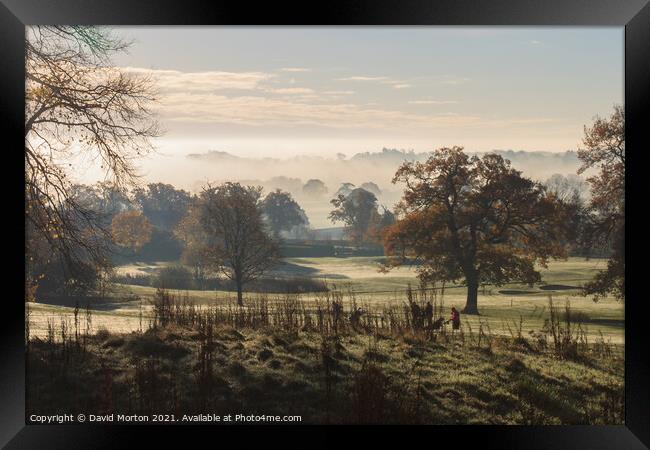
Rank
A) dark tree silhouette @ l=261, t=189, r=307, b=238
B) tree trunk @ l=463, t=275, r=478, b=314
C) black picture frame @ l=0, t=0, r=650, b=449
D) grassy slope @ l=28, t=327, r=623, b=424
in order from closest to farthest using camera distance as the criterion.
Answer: black picture frame @ l=0, t=0, r=650, b=449
grassy slope @ l=28, t=327, r=623, b=424
dark tree silhouette @ l=261, t=189, r=307, b=238
tree trunk @ l=463, t=275, r=478, b=314

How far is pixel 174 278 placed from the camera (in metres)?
8.60

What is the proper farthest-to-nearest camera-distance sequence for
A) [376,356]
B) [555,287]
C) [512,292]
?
[555,287] < [512,292] < [376,356]

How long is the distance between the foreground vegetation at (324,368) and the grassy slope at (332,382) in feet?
0.04

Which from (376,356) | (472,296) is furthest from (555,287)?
(376,356)

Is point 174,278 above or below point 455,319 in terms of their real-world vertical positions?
above

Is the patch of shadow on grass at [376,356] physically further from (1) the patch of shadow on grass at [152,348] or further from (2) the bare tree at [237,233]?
(1) the patch of shadow on grass at [152,348]

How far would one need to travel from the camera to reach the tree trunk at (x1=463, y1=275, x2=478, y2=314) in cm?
866

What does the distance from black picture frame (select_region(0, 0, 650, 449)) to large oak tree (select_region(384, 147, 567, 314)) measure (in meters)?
1.18

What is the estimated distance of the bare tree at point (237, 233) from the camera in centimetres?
851

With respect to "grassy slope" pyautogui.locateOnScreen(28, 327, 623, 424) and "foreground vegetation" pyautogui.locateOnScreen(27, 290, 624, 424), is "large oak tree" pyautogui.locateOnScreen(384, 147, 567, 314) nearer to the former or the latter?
"foreground vegetation" pyautogui.locateOnScreen(27, 290, 624, 424)

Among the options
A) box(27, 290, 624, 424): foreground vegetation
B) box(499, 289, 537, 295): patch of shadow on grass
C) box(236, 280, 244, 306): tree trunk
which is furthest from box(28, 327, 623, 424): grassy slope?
box(499, 289, 537, 295): patch of shadow on grass

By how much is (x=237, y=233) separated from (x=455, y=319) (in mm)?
2805

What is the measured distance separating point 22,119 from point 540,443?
21.1 ft

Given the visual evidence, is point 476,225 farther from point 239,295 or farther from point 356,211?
point 239,295
